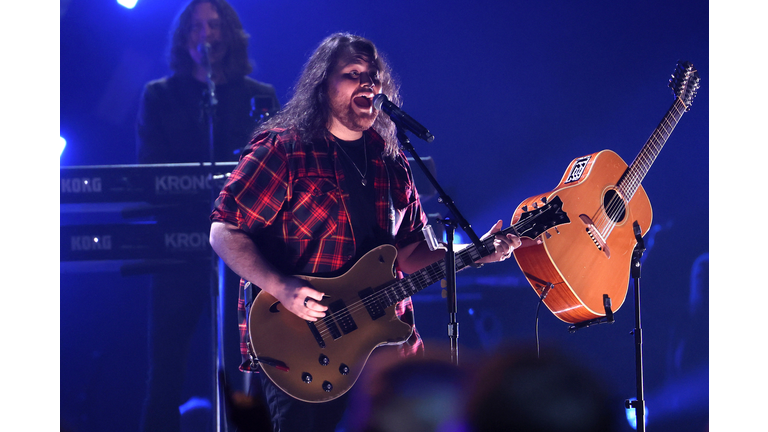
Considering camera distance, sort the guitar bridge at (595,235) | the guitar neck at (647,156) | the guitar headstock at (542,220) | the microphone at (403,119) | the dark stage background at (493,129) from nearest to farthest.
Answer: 1. the microphone at (403,119)
2. the guitar headstock at (542,220)
3. the guitar bridge at (595,235)
4. the guitar neck at (647,156)
5. the dark stage background at (493,129)

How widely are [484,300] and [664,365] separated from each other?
112 centimetres

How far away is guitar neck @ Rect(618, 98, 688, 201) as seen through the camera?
2.55m

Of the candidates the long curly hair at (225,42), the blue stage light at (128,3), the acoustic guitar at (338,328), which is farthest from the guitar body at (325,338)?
the blue stage light at (128,3)

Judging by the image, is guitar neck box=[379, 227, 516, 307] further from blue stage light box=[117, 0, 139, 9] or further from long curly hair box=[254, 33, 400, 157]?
blue stage light box=[117, 0, 139, 9]

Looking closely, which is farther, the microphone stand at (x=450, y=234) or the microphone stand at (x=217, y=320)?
the microphone stand at (x=217, y=320)

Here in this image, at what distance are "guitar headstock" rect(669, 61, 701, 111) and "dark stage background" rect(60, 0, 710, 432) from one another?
349mm

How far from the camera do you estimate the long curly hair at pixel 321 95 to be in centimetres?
229

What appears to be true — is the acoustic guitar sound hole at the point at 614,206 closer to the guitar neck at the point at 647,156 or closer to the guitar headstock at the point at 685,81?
the guitar neck at the point at 647,156

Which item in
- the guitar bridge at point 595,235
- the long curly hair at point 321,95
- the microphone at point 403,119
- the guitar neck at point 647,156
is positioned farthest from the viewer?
the guitar neck at point 647,156

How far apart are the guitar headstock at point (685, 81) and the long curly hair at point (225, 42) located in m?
2.15

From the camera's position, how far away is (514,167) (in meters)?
3.05
